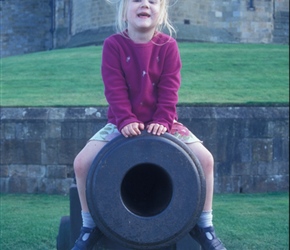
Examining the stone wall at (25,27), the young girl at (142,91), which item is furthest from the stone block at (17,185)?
the stone wall at (25,27)

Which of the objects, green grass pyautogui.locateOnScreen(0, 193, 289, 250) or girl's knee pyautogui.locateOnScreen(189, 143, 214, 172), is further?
green grass pyautogui.locateOnScreen(0, 193, 289, 250)

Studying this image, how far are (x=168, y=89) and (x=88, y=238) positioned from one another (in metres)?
0.89

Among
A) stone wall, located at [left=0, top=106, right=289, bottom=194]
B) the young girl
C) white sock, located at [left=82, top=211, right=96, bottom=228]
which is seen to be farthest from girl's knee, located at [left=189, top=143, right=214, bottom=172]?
stone wall, located at [left=0, top=106, right=289, bottom=194]

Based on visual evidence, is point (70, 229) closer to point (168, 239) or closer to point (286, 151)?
point (168, 239)

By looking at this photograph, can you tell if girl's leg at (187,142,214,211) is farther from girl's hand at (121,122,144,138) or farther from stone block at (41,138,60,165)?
stone block at (41,138,60,165)

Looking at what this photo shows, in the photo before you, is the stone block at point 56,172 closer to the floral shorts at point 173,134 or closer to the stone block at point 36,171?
the stone block at point 36,171

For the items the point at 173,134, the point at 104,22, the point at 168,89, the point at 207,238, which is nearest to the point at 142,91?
the point at 168,89

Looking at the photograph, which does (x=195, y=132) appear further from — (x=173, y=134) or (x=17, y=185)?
(x=173, y=134)

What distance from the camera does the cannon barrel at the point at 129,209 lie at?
3.28 m

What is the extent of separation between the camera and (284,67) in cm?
1326

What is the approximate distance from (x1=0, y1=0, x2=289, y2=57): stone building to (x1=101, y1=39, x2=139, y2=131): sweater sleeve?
17886mm

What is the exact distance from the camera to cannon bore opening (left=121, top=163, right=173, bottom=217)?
340 cm

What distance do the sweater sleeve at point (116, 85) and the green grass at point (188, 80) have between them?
4.91 meters

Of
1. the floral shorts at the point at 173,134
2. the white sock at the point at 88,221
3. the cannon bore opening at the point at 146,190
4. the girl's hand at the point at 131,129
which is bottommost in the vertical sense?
the white sock at the point at 88,221
